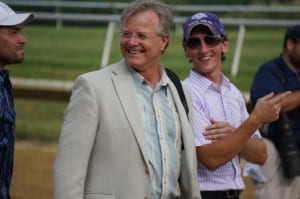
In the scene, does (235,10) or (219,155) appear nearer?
(219,155)

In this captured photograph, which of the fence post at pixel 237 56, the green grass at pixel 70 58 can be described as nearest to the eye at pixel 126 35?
the green grass at pixel 70 58

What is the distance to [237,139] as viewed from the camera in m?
3.96

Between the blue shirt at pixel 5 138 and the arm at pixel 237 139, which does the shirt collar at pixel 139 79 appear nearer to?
the arm at pixel 237 139

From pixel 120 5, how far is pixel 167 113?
9.56 meters

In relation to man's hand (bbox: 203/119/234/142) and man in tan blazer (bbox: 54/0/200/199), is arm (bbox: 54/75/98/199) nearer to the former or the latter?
man in tan blazer (bbox: 54/0/200/199)

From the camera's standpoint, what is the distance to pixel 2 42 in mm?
4254

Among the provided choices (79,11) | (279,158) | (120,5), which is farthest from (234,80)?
(279,158)

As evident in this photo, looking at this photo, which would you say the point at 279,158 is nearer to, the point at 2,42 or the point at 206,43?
the point at 206,43

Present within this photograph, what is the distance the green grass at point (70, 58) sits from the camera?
11.3 meters

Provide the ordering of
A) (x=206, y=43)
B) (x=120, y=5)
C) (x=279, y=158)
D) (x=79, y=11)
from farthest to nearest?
(x=79, y=11)
(x=120, y=5)
(x=279, y=158)
(x=206, y=43)

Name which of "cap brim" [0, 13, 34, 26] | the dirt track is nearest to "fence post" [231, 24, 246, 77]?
the dirt track

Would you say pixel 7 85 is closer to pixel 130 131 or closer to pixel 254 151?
pixel 130 131

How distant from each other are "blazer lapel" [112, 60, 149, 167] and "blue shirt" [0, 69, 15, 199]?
629mm

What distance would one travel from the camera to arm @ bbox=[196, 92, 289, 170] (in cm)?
396
